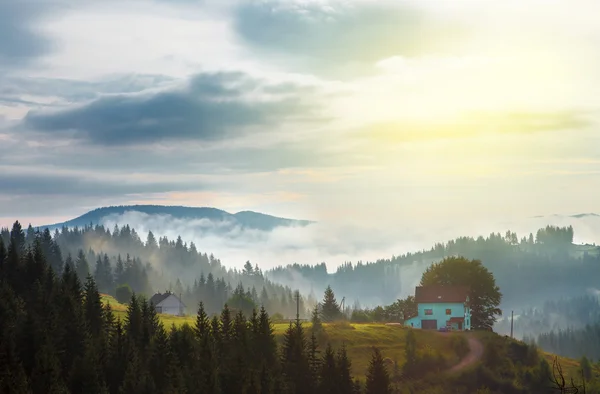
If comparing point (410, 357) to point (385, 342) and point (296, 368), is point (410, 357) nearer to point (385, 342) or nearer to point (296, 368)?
point (385, 342)

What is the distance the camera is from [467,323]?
151 metres

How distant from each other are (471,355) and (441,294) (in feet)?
87.6

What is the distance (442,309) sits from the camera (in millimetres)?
147250

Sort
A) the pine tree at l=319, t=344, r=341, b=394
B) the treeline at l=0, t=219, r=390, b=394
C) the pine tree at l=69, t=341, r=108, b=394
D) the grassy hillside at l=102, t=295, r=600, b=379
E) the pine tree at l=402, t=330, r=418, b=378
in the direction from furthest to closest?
the grassy hillside at l=102, t=295, r=600, b=379, the pine tree at l=402, t=330, r=418, b=378, the pine tree at l=319, t=344, r=341, b=394, the treeline at l=0, t=219, r=390, b=394, the pine tree at l=69, t=341, r=108, b=394

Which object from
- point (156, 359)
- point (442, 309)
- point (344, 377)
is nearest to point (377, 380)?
point (344, 377)

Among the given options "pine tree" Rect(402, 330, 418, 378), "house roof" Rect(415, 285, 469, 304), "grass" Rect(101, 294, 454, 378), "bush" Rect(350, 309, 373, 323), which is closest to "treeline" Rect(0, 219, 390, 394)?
"pine tree" Rect(402, 330, 418, 378)

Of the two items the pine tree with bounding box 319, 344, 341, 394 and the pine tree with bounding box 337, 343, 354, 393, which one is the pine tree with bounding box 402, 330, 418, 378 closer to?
the pine tree with bounding box 337, 343, 354, 393

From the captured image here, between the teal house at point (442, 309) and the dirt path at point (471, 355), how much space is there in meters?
14.8

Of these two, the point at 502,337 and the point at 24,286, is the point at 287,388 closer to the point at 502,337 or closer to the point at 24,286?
the point at 24,286

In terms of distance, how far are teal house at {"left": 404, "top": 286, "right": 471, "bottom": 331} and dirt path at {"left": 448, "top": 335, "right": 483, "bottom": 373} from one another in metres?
14.8

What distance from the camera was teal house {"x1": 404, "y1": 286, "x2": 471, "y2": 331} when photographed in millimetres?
146500

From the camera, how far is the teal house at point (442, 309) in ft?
481

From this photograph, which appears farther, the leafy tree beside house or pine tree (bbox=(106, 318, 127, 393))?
the leafy tree beside house

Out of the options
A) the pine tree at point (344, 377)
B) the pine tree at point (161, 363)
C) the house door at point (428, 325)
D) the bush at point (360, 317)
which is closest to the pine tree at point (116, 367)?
the pine tree at point (161, 363)
